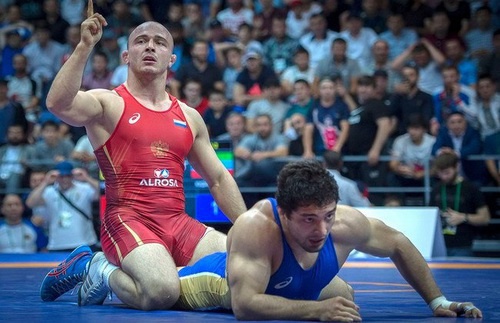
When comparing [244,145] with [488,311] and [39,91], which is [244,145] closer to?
[39,91]

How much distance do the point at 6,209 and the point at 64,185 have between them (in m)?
0.59

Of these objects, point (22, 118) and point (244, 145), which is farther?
point (22, 118)

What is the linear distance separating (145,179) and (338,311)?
62.3 inches

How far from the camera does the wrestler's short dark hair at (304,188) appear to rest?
3861mm

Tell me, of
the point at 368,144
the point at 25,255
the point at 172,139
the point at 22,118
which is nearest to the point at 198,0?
the point at 22,118

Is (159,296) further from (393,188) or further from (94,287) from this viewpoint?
(393,188)

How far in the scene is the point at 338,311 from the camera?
3.98 meters

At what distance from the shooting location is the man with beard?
8555 millimetres

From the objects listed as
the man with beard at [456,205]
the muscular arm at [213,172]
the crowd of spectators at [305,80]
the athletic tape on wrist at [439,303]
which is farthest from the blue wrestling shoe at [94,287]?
the crowd of spectators at [305,80]

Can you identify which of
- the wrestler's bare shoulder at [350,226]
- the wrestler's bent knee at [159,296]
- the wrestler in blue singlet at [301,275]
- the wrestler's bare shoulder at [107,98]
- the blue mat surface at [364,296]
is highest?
the wrestler's bare shoulder at [107,98]

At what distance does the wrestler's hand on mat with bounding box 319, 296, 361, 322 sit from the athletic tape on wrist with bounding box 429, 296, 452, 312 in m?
0.47

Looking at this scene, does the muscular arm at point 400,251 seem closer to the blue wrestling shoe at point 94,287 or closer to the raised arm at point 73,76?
the blue wrestling shoe at point 94,287

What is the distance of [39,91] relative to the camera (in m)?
12.2

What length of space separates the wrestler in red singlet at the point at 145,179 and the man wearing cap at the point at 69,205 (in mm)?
3963
